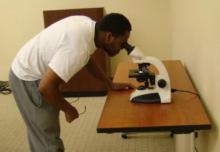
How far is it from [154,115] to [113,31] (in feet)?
1.44

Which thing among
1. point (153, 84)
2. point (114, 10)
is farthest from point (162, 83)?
point (114, 10)

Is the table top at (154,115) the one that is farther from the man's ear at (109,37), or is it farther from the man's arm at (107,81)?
the man's ear at (109,37)

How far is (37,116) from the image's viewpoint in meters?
1.79

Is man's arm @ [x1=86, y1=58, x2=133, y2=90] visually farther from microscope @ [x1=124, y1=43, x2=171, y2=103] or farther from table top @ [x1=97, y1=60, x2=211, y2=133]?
microscope @ [x1=124, y1=43, x2=171, y2=103]

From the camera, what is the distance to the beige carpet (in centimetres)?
270

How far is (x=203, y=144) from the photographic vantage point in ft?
5.75


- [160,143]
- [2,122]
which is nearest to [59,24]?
[160,143]

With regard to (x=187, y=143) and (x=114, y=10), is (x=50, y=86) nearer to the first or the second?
(x=187, y=143)

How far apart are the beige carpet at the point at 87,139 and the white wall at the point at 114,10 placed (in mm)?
1129

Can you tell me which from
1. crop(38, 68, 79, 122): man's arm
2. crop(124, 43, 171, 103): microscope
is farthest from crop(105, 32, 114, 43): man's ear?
crop(38, 68, 79, 122): man's arm

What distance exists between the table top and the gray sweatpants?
354 millimetres

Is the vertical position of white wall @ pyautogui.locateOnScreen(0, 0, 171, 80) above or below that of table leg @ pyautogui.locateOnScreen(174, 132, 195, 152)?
above

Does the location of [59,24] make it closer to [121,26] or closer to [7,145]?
[121,26]

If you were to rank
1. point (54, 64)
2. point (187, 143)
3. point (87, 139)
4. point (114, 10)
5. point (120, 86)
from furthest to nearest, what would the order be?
point (114, 10)
point (87, 139)
point (120, 86)
point (187, 143)
point (54, 64)
